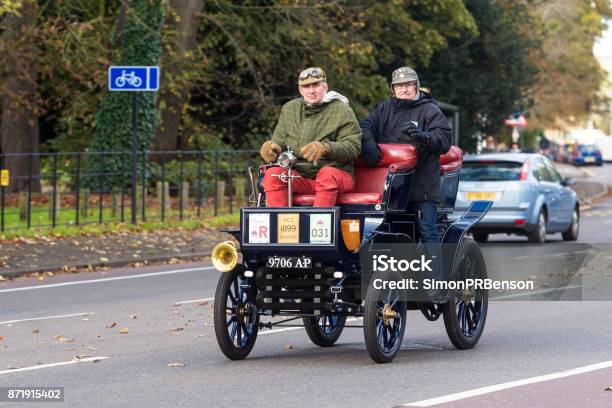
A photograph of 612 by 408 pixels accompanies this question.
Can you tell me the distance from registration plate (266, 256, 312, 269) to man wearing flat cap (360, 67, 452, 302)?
1024mm

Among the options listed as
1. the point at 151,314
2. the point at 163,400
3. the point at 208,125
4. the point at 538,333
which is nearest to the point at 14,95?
the point at 208,125

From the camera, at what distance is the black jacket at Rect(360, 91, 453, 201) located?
10.7 m

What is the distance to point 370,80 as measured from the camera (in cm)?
3816

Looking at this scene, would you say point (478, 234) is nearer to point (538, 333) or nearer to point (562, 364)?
point (538, 333)

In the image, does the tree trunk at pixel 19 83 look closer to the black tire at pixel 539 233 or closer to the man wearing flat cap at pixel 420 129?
the black tire at pixel 539 233

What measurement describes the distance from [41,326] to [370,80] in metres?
26.0

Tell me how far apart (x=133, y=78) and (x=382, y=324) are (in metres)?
14.0

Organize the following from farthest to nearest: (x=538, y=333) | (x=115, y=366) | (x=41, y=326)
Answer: (x=41, y=326) < (x=538, y=333) < (x=115, y=366)

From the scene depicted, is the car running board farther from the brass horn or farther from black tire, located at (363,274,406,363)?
the brass horn

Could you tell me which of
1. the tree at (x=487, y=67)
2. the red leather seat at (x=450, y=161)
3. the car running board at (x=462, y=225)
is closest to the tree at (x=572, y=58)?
the tree at (x=487, y=67)

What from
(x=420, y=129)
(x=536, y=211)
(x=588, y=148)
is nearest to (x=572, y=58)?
(x=588, y=148)

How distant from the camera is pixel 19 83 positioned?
31969 mm

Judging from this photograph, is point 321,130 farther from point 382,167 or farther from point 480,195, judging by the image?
point 480,195

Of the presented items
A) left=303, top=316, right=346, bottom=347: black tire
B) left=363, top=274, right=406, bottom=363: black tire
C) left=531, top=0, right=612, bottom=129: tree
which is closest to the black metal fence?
left=303, top=316, right=346, bottom=347: black tire
